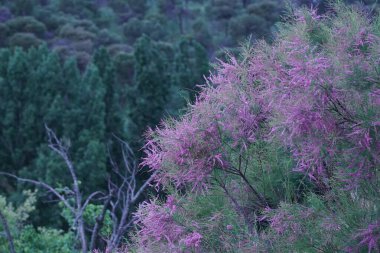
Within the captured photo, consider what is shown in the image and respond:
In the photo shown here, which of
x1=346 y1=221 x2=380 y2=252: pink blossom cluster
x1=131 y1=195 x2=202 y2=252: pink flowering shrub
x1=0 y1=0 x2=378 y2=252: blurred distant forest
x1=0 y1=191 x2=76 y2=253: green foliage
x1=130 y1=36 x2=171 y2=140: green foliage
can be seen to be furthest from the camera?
x1=130 y1=36 x2=171 y2=140: green foliage

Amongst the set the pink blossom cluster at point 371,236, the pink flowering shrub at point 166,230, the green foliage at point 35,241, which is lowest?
the green foliage at point 35,241

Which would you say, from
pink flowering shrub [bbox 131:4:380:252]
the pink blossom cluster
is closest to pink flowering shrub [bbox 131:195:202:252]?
pink flowering shrub [bbox 131:4:380:252]

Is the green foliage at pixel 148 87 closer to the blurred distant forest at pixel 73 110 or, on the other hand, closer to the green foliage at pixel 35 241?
the blurred distant forest at pixel 73 110

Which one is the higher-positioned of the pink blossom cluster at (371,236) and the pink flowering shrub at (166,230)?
the pink blossom cluster at (371,236)

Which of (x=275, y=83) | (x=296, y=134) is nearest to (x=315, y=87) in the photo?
(x=296, y=134)

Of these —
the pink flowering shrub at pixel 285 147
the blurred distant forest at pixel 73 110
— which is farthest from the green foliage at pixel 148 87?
Answer: the pink flowering shrub at pixel 285 147

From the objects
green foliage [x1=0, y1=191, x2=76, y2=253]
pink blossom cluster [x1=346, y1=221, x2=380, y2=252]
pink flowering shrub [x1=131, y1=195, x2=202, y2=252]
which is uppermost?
pink blossom cluster [x1=346, y1=221, x2=380, y2=252]

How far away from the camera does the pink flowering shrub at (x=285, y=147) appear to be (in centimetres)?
258

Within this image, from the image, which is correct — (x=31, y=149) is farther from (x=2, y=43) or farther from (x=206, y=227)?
(x=206, y=227)

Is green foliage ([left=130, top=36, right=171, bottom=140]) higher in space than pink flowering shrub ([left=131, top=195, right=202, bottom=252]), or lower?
lower

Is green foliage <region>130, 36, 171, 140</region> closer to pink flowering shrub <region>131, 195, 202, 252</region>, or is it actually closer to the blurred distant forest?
the blurred distant forest

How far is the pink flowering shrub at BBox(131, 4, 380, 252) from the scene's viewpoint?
258cm

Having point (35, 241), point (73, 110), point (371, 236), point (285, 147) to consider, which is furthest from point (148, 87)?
point (371, 236)

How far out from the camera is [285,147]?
288 centimetres
